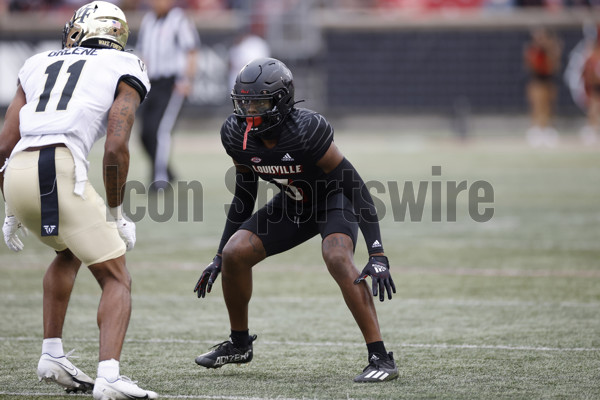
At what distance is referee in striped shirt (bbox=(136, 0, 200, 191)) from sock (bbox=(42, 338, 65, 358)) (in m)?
6.83

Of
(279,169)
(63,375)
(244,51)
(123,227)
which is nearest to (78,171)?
(123,227)

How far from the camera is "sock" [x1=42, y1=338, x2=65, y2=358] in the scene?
12.9ft

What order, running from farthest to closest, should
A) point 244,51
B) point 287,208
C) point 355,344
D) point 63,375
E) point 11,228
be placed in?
point 244,51 → point 355,344 → point 287,208 → point 11,228 → point 63,375

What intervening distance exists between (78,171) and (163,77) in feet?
23.8

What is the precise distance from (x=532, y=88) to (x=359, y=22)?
12.8 feet

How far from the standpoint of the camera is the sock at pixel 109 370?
3623 millimetres

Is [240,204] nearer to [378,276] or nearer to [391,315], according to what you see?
[378,276]

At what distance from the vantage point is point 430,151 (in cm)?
1634

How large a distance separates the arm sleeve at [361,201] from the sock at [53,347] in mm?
1341

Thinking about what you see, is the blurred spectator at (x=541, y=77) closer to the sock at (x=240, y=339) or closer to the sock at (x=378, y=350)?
the sock at (x=240, y=339)

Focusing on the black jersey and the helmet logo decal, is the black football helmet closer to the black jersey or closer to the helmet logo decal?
the black jersey

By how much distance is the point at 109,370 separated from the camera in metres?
3.63

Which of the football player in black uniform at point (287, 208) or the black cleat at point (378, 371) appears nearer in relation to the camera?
the black cleat at point (378, 371)

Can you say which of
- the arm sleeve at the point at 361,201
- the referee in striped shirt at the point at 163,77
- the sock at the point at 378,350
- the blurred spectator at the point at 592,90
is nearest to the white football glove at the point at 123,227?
the arm sleeve at the point at 361,201
